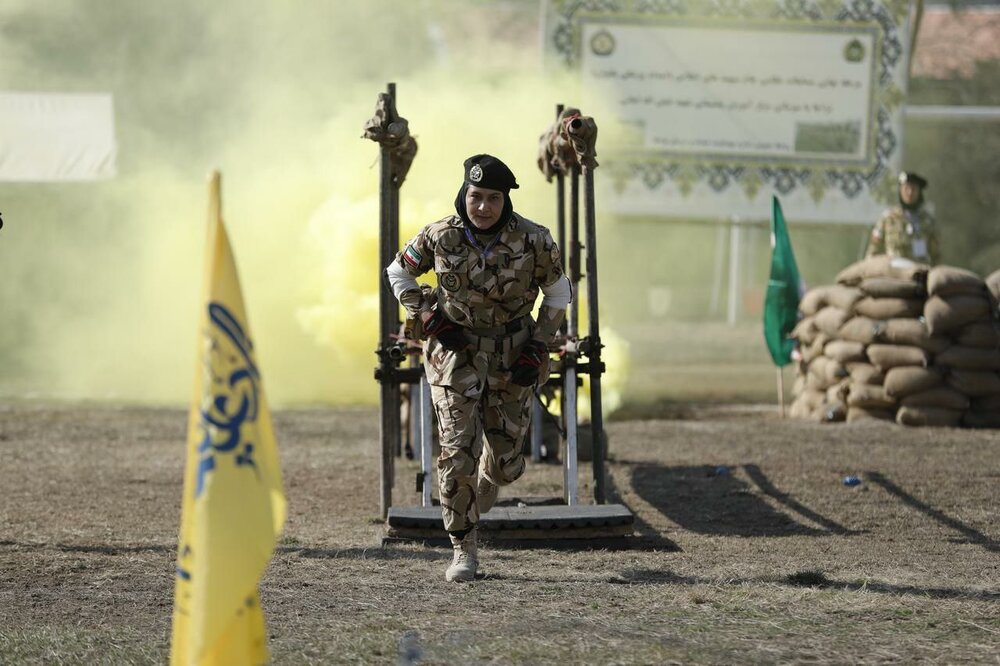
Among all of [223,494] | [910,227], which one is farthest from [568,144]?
[910,227]

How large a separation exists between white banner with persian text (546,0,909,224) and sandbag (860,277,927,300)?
6240 millimetres

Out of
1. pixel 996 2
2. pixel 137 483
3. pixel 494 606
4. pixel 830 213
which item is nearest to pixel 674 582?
pixel 494 606

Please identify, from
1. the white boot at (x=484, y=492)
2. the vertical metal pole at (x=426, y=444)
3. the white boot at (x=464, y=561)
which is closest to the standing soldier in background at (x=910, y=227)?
the vertical metal pole at (x=426, y=444)

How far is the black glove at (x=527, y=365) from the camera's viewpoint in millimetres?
7027

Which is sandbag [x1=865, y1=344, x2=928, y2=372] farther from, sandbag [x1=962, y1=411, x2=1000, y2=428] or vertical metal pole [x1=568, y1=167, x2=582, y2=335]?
vertical metal pole [x1=568, y1=167, x2=582, y2=335]

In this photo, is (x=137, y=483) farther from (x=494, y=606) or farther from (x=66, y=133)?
(x=66, y=133)

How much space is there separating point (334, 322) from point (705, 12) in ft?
25.8

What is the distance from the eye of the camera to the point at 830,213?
20.7 metres

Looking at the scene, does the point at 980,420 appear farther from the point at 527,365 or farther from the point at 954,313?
the point at 527,365

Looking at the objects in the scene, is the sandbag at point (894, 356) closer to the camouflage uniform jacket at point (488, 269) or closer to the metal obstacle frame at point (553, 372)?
the metal obstacle frame at point (553, 372)

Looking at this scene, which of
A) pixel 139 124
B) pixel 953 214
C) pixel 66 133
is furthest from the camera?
pixel 953 214

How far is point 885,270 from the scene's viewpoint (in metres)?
14.5

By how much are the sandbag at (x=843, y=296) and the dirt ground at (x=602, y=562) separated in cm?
157

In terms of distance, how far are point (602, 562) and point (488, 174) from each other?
2172 millimetres
